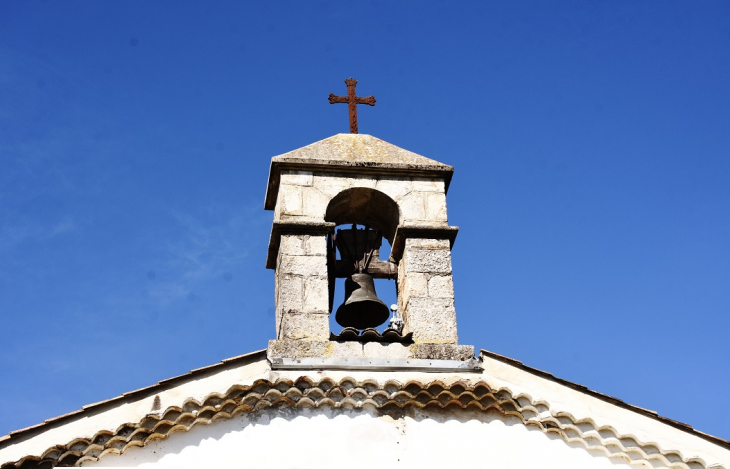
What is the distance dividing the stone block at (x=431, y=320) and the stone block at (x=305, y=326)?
0.66 metres

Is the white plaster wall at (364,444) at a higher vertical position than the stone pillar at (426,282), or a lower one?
lower

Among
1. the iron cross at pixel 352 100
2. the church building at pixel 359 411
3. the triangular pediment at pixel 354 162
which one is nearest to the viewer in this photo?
the church building at pixel 359 411

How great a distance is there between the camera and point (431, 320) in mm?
8547

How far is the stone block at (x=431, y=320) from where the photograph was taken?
332 inches

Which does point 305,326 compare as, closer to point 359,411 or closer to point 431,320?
point 359,411

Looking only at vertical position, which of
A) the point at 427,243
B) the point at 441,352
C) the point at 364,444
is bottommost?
the point at 364,444

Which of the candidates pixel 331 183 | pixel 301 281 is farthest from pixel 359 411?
pixel 331 183

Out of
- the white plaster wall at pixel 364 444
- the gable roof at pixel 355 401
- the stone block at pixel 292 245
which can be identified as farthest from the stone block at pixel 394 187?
the white plaster wall at pixel 364 444

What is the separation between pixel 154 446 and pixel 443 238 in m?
2.90

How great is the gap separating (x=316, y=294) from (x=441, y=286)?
0.99 m

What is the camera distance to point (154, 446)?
760cm

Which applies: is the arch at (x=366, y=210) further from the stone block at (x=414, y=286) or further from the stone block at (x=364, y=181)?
the stone block at (x=414, y=286)

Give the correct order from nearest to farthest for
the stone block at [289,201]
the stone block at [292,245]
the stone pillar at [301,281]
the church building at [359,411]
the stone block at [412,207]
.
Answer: the church building at [359,411]
the stone pillar at [301,281]
the stone block at [292,245]
the stone block at [289,201]
the stone block at [412,207]

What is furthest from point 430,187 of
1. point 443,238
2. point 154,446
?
point 154,446
